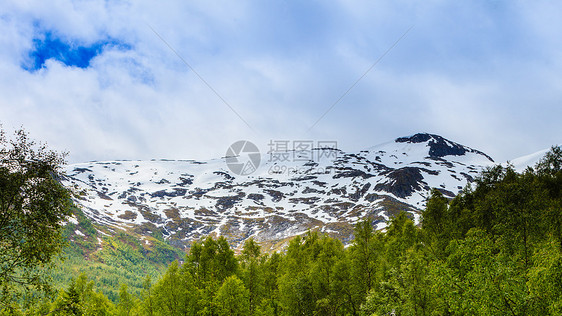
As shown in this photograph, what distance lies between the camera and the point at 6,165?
14844 mm

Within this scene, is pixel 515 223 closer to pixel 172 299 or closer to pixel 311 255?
pixel 311 255

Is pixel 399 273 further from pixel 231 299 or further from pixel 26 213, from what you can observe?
pixel 26 213

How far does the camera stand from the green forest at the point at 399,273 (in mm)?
14977

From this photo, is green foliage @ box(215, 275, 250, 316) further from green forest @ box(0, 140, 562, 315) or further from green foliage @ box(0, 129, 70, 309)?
green foliage @ box(0, 129, 70, 309)

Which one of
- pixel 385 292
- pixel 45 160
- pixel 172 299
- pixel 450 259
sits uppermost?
pixel 45 160

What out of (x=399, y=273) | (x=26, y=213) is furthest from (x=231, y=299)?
(x=26, y=213)

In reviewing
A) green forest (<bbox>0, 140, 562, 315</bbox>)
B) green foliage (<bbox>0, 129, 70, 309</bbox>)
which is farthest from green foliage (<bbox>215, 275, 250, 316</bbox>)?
green foliage (<bbox>0, 129, 70, 309</bbox>)

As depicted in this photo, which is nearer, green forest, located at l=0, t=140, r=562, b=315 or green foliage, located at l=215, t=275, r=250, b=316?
green forest, located at l=0, t=140, r=562, b=315

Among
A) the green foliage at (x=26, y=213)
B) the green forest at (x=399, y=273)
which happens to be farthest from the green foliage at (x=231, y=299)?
the green foliage at (x=26, y=213)

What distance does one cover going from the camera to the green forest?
15.0 meters

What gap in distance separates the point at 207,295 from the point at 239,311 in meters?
4.29

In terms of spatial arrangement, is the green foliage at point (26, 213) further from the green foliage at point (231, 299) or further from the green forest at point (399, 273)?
the green foliage at point (231, 299)

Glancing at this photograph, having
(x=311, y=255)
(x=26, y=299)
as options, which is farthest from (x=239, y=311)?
(x=26, y=299)

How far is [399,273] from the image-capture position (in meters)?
25.4
